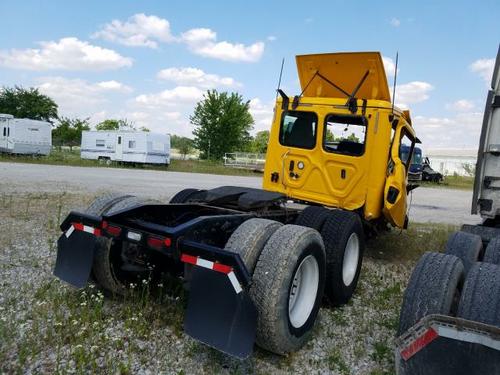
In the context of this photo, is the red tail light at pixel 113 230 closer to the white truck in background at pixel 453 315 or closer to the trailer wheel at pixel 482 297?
the white truck in background at pixel 453 315

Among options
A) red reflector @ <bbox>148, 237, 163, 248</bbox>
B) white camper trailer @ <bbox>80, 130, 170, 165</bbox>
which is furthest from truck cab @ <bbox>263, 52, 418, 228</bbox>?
white camper trailer @ <bbox>80, 130, 170, 165</bbox>

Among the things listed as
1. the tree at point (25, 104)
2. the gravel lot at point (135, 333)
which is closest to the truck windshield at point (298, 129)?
the gravel lot at point (135, 333)

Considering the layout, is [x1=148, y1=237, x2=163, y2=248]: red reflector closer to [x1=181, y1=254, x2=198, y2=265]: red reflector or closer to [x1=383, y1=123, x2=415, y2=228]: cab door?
[x1=181, y1=254, x2=198, y2=265]: red reflector

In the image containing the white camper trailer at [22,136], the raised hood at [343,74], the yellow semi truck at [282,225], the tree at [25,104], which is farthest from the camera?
the tree at [25,104]

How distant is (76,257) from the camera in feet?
13.9

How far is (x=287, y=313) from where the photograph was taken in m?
3.53

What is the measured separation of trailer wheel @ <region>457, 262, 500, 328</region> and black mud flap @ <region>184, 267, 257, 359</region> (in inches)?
57.5

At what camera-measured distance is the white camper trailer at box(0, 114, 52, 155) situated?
101 ft

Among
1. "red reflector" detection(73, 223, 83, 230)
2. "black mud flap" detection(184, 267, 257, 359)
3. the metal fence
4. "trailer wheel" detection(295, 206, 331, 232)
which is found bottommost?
"black mud flap" detection(184, 267, 257, 359)

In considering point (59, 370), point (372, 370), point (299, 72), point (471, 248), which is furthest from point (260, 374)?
point (299, 72)

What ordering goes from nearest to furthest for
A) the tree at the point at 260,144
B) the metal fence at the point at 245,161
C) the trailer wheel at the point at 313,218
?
1. the trailer wheel at the point at 313,218
2. the metal fence at the point at 245,161
3. the tree at the point at 260,144

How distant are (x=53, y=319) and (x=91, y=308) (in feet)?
1.37

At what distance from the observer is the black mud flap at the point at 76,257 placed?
4.17 meters

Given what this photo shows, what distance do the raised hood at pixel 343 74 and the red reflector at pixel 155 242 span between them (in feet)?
13.3
